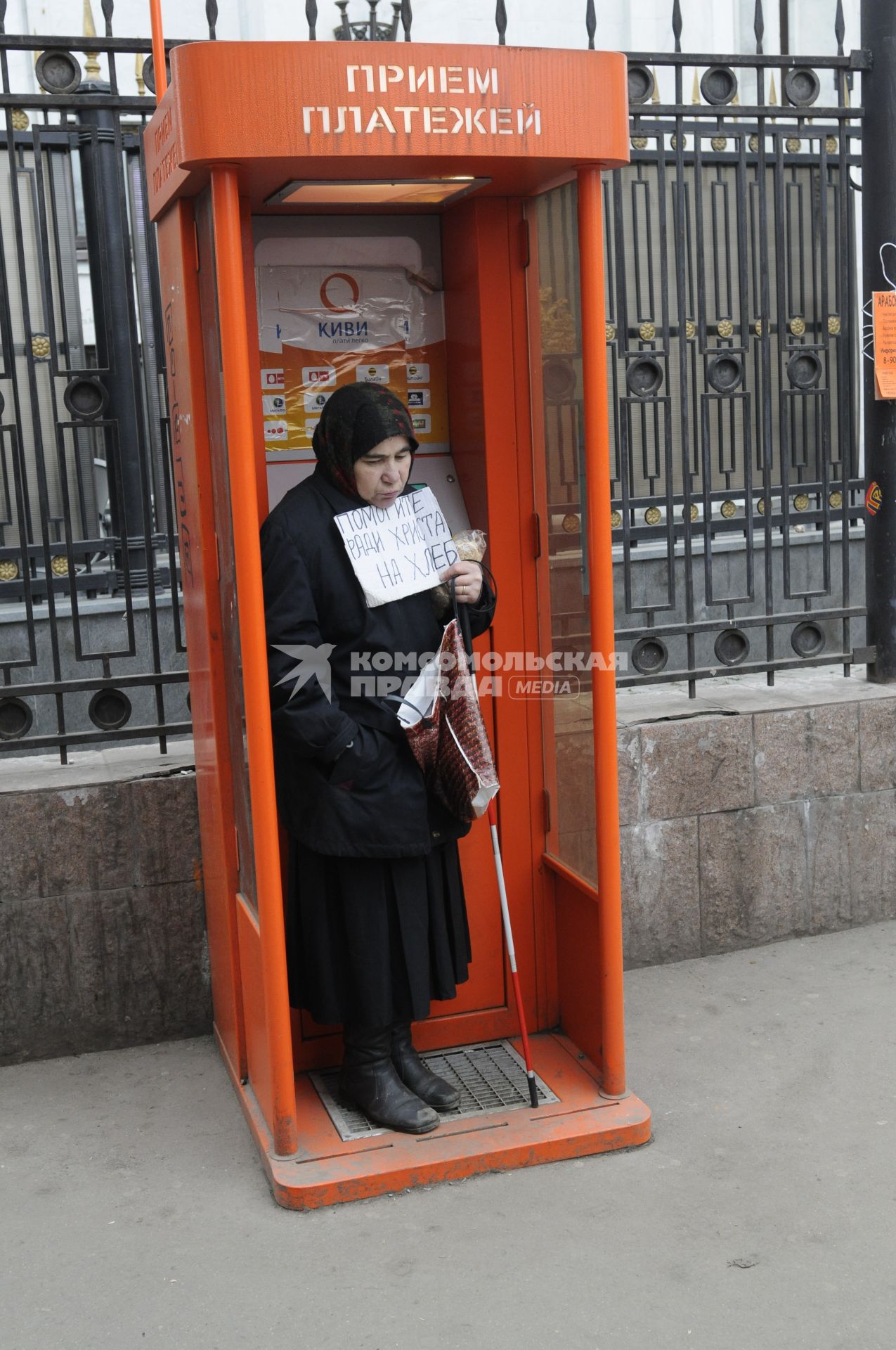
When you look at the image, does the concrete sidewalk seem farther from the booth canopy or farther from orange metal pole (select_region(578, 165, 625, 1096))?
the booth canopy

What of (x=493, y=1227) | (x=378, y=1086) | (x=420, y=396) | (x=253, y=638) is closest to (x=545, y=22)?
(x=420, y=396)

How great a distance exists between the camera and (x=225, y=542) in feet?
11.0

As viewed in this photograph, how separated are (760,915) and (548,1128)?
159 centimetres

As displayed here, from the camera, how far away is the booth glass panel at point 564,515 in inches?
137

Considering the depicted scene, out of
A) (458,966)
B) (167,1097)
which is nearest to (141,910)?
(167,1097)

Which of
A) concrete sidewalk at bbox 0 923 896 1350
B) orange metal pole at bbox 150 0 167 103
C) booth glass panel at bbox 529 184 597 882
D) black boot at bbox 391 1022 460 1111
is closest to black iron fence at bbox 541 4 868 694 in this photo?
booth glass panel at bbox 529 184 597 882

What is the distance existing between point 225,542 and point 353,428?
1.40ft

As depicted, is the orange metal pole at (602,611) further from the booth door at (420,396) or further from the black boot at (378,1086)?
the black boot at (378,1086)

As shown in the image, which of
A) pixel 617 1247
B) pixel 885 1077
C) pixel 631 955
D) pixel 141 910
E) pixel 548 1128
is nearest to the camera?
pixel 617 1247

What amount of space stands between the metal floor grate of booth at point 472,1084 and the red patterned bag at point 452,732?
31.3 inches

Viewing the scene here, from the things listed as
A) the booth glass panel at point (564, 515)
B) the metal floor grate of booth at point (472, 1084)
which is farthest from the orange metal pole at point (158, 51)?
the metal floor grate of booth at point (472, 1084)

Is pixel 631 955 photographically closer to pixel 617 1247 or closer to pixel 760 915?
pixel 760 915

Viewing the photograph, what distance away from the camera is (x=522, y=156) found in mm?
3080

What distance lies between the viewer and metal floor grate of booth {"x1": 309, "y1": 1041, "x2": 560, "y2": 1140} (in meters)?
3.55
